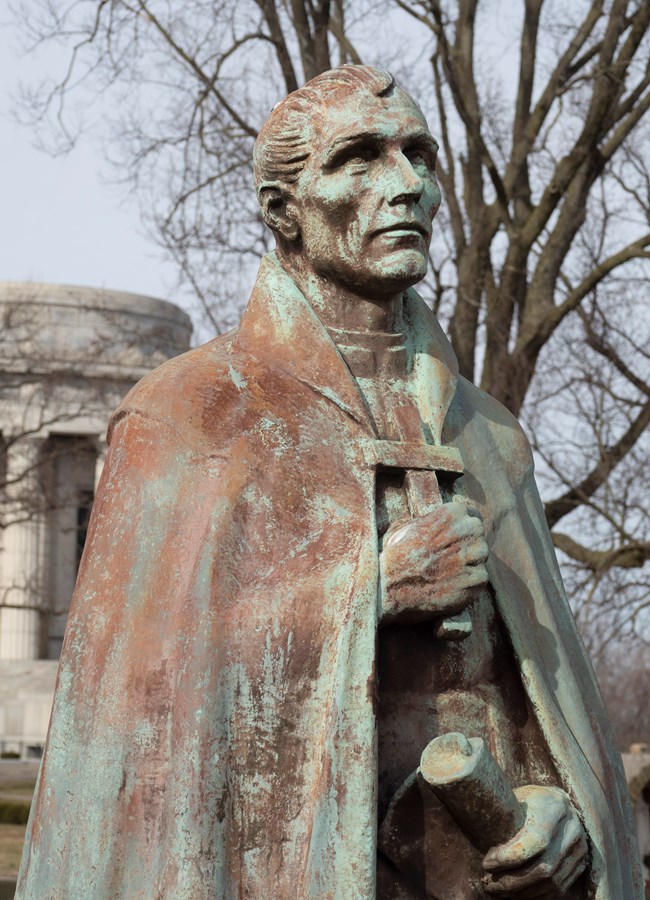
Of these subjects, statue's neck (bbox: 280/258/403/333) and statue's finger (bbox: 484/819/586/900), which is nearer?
statue's finger (bbox: 484/819/586/900)

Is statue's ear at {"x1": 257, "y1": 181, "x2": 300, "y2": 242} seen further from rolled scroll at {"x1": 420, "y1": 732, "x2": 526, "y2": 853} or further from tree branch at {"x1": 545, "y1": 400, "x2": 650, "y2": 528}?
tree branch at {"x1": 545, "y1": 400, "x2": 650, "y2": 528}

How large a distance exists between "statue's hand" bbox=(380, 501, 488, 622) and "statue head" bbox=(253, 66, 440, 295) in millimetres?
612

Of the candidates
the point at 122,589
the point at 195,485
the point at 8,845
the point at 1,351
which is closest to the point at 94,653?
the point at 122,589

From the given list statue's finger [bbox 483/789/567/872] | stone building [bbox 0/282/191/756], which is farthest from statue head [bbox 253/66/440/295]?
stone building [bbox 0/282/191/756]

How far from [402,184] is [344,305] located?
33cm

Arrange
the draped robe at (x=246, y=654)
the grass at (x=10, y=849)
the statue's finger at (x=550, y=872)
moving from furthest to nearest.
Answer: the grass at (x=10, y=849), the statue's finger at (x=550, y=872), the draped robe at (x=246, y=654)

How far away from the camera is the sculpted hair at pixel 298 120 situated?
4.17m

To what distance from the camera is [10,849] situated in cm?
1658

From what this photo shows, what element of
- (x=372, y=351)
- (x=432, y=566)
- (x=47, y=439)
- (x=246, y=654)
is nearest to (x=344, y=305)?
(x=372, y=351)

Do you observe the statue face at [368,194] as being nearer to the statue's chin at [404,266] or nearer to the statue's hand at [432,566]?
the statue's chin at [404,266]

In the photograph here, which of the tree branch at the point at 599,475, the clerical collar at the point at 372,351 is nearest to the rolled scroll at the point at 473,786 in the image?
the clerical collar at the point at 372,351

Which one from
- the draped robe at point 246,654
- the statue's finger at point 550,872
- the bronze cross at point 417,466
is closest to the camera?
the draped robe at point 246,654

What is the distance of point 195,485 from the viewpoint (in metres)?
3.93

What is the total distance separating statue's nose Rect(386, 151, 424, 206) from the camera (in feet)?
13.4
